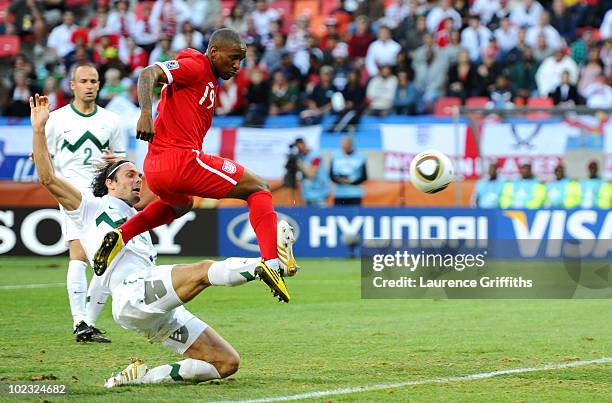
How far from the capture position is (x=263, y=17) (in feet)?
82.9

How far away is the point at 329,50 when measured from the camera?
23734mm

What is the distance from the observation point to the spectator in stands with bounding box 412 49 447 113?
2225 centimetres

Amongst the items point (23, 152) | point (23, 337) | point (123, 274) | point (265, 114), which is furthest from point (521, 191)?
point (123, 274)

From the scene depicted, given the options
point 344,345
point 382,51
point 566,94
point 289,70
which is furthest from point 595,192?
point 344,345

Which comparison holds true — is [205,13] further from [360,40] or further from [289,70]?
[360,40]

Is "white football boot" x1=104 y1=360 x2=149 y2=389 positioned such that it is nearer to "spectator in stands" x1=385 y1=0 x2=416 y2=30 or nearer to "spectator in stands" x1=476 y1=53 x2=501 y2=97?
"spectator in stands" x1=476 y1=53 x2=501 y2=97

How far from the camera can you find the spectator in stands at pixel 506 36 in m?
22.7

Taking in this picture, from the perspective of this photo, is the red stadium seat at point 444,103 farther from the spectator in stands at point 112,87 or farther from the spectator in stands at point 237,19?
the spectator in stands at point 112,87

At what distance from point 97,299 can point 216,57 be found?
114 inches

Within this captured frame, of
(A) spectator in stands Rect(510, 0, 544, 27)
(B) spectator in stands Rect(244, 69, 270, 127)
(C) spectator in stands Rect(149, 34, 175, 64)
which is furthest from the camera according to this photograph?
(C) spectator in stands Rect(149, 34, 175, 64)

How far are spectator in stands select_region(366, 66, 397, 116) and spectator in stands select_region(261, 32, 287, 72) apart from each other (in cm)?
240

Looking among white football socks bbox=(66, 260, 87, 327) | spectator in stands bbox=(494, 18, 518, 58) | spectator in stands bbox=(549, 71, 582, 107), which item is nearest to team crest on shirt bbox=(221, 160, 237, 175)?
white football socks bbox=(66, 260, 87, 327)

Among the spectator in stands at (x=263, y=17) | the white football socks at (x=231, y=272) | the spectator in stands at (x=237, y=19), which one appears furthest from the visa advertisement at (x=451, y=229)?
the white football socks at (x=231, y=272)

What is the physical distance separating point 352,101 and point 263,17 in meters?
4.41
